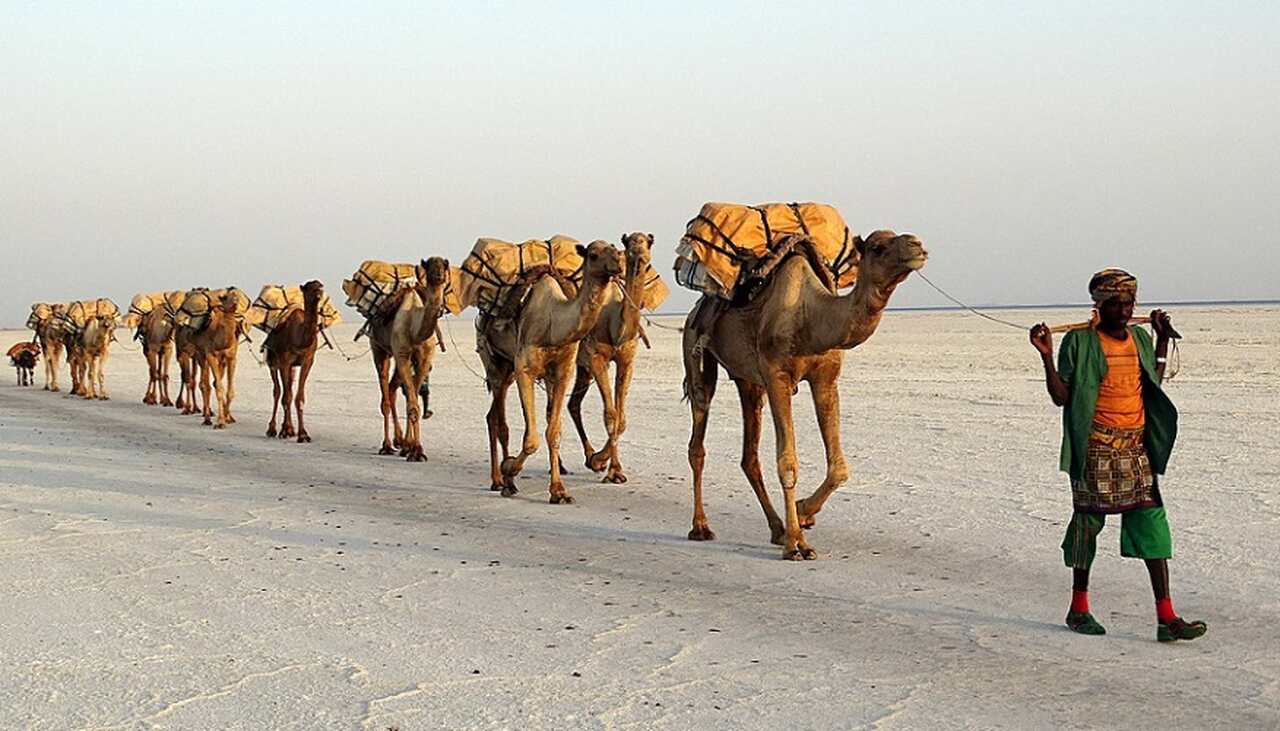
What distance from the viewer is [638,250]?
11844 mm

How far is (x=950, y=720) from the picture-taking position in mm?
6039

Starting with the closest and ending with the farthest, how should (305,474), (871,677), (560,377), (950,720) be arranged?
(950,720) < (871,677) < (560,377) < (305,474)

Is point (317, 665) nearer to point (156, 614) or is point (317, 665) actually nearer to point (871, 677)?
point (156, 614)

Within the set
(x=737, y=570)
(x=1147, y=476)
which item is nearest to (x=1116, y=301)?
(x=1147, y=476)

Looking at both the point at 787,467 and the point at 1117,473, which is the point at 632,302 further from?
the point at 1117,473


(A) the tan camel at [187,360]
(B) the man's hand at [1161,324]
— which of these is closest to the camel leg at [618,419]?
(B) the man's hand at [1161,324]

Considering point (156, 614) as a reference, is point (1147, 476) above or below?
above

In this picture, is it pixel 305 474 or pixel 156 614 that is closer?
pixel 156 614

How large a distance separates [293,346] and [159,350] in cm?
1069

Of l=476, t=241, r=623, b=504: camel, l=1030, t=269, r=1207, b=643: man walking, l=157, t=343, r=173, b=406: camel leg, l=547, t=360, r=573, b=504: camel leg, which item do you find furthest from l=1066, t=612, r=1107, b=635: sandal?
l=157, t=343, r=173, b=406: camel leg

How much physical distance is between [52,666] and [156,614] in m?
1.19

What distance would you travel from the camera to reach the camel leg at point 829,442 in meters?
9.80

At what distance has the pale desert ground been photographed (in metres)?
6.37

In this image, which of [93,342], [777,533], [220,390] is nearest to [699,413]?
[777,533]
